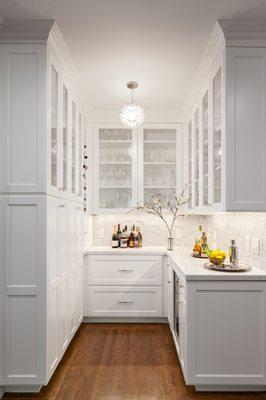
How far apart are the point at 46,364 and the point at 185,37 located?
8.40 ft

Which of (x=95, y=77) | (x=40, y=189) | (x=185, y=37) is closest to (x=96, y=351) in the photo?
(x=40, y=189)

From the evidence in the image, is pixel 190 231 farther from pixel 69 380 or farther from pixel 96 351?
pixel 69 380

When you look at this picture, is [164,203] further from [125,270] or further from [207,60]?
[207,60]

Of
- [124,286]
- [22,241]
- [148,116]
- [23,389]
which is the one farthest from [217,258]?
[148,116]

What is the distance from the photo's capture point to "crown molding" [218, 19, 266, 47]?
2396 millimetres

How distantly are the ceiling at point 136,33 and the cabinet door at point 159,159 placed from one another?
3.01ft

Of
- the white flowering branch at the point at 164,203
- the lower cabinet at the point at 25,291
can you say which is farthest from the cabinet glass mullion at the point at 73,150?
the white flowering branch at the point at 164,203

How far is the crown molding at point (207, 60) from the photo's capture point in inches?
99.0

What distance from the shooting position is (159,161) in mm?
4434

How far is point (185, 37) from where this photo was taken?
2.57 meters

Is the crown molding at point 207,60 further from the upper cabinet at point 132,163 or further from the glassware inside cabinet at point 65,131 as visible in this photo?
the glassware inside cabinet at point 65,131

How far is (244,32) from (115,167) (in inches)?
92.1

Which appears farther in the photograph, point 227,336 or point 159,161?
point 159,161

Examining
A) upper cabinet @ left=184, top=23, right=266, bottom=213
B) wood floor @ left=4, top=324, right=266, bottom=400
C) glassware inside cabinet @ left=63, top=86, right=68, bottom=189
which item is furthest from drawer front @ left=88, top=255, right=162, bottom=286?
upper cabinet @ left=184, top=23, right=266, bottom=213
